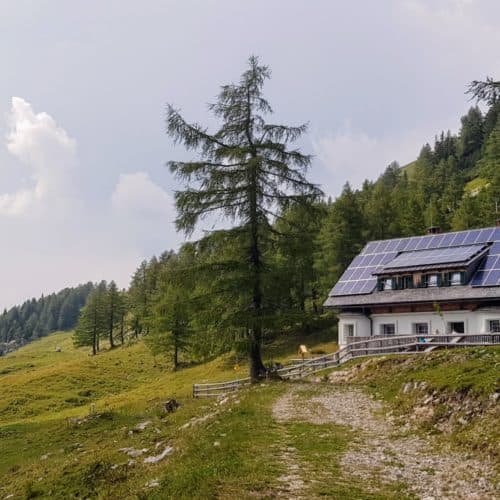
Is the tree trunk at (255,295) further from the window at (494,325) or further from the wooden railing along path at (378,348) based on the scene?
the window at (494,325)

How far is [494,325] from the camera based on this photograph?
93.7ft

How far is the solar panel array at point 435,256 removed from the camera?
1270 inches

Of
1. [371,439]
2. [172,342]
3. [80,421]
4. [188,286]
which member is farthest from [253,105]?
[172,342]

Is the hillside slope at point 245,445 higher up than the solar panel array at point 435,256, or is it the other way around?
the solar panel array at point 435,256

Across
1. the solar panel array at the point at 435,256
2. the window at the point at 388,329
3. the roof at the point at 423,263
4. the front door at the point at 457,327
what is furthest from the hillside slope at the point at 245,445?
the solar panel array at the point at 435,256

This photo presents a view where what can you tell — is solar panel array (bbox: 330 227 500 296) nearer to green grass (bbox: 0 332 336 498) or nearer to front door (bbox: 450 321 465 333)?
front door (bbox: 450 321 465 333)

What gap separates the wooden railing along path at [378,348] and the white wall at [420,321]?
500 centimetres

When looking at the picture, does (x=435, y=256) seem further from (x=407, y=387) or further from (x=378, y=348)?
(x=407, y=387)

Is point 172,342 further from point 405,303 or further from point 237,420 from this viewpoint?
point 237,420

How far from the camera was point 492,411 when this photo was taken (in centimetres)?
1276

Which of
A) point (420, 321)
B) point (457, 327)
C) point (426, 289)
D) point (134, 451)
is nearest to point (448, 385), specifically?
point (134, 451)

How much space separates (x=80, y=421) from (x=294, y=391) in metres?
13.4

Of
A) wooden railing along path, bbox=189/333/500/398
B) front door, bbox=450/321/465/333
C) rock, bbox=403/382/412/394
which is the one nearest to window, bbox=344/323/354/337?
wooden railing along path, bbox=189/333/500/398

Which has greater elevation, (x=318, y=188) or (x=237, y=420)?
(x=318, y=188)
